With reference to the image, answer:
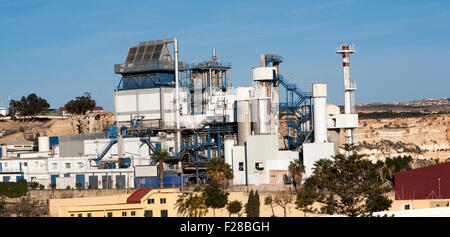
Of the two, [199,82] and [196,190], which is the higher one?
[199,82]

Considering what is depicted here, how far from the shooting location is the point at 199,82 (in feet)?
284

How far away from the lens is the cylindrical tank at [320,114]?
245ft

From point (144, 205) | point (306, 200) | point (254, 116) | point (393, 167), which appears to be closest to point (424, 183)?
point (306, 200)

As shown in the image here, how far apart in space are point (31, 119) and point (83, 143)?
56096mm

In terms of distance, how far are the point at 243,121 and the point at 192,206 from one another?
573 inches

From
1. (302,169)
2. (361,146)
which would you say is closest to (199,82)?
(302,169)

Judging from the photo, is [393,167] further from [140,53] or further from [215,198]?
[140,53]

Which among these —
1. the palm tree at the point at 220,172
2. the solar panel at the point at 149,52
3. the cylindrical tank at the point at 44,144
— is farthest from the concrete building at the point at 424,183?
the cylindrical tank at the point at 44,144

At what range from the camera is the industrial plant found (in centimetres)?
7406

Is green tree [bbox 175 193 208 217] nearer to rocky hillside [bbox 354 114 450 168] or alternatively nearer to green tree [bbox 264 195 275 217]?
green tree [bbox 264 195 275 217]

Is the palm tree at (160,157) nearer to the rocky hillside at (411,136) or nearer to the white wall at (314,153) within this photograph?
the white wall at (314,153)

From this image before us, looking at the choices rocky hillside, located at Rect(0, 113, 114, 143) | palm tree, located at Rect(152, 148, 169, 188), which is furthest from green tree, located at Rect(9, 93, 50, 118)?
Answer: palm tree, located at Rect(152, 148, 169, 188)

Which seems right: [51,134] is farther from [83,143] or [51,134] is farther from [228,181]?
[228,181]
